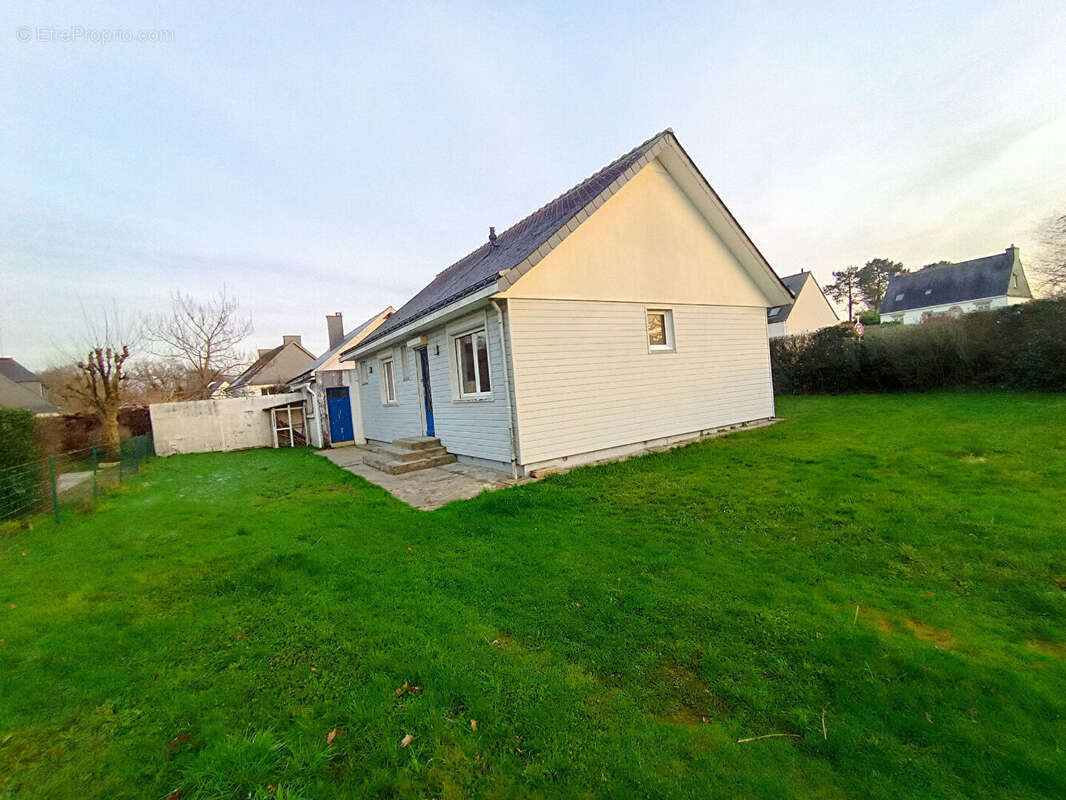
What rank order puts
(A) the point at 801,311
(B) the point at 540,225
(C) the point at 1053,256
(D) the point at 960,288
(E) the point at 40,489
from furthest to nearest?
(D) the point at 960,288
(A) the point at 801,311
(C) the point at 1053,256
(B) the point at 540,225
(E) the point at 40,489

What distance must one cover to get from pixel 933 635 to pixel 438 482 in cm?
686

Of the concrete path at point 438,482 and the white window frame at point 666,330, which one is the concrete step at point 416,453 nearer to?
the concrete path at point 438,482

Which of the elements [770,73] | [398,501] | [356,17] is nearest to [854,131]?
[770,73]

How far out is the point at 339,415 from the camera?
16.6 m

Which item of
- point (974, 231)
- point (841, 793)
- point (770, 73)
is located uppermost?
point (770, 73)

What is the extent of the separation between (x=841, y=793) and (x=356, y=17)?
40.6 ft

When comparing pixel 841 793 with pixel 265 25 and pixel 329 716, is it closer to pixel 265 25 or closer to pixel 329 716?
pixel 329 716

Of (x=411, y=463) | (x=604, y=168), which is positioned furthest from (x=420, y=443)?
(x=604, y=168)

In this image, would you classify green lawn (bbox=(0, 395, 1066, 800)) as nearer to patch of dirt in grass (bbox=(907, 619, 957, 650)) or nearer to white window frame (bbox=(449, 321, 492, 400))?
patch of dirt in grass (bbox=(907, 619, 957, 650))

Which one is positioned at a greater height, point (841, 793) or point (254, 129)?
point (254, 129)

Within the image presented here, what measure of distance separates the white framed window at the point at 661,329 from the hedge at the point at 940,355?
10509mm

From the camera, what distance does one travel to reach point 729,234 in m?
10.9

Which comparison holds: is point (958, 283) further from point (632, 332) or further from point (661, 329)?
point (632, 332)

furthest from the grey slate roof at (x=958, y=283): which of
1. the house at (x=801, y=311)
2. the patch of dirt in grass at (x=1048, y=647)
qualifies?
the patch of dirt in grass at (x=1048, y=647)
